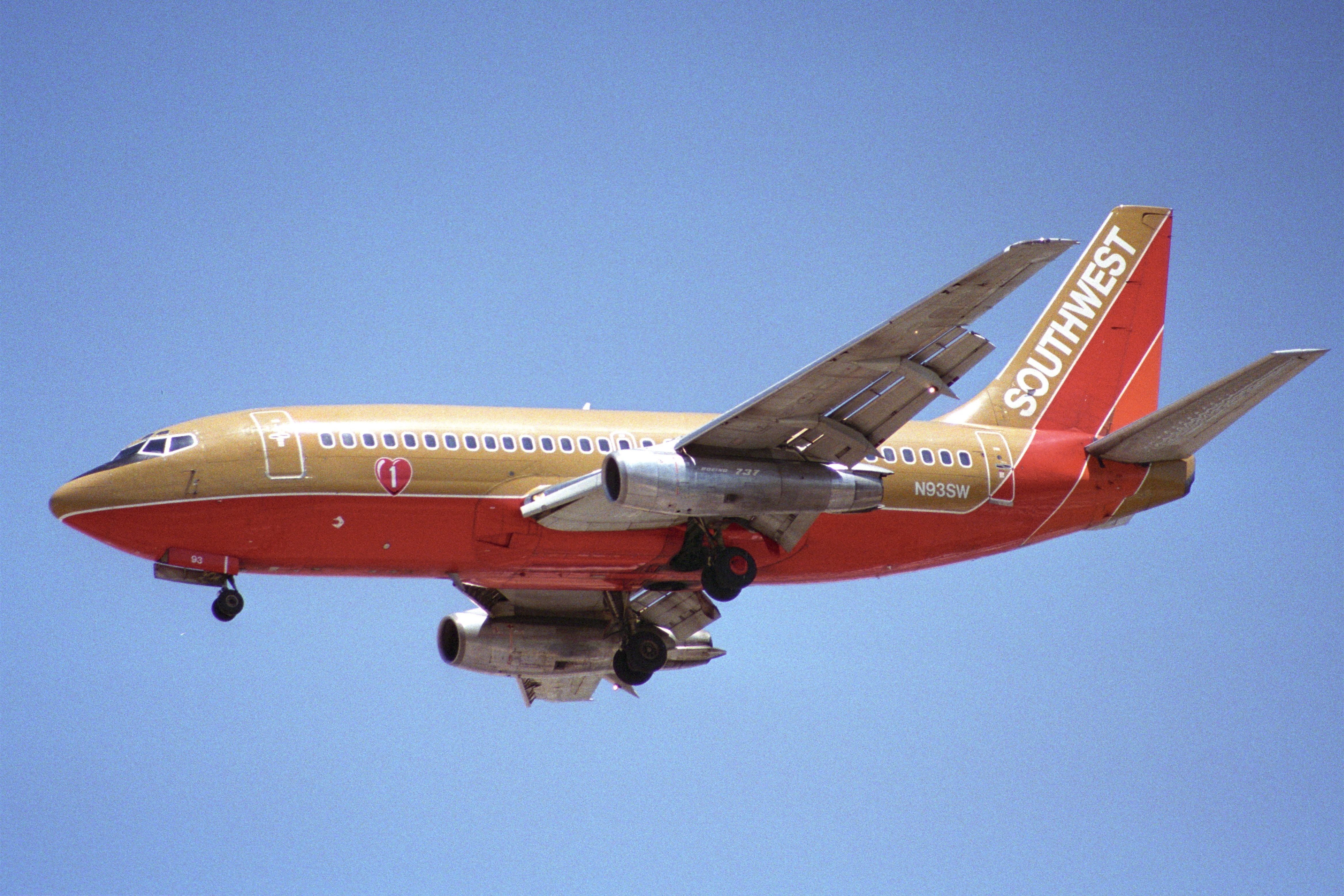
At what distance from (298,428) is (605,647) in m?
10.4

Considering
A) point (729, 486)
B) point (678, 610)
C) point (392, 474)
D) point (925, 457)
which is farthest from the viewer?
point (678, 610)

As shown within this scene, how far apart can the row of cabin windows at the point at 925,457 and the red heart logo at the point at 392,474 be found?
9906 mm

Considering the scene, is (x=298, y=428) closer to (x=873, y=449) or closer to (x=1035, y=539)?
(x=873, y=449)

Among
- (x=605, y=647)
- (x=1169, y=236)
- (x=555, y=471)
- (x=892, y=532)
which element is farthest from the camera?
(x=1169, y=236)

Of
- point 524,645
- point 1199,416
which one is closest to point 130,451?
point 524,645

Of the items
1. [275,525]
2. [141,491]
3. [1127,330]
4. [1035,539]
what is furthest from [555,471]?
[1127,330]

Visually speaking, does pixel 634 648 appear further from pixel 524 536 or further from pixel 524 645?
pixel 524 536

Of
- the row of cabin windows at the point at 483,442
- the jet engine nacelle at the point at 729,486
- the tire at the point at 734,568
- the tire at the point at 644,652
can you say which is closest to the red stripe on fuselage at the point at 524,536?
the tire at the point at 734,568

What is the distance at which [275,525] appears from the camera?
33156 millimetres

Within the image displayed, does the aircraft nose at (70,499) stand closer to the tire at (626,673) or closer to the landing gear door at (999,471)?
the tire at (626,673)

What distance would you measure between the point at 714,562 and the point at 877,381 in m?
5.66

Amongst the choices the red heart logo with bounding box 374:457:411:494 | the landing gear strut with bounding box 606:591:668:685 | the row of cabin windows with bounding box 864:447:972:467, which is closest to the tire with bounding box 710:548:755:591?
the row of cabin windows with bounding box 864:447:972:467

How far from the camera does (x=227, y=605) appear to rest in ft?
110

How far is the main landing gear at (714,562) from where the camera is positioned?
1390 inches
